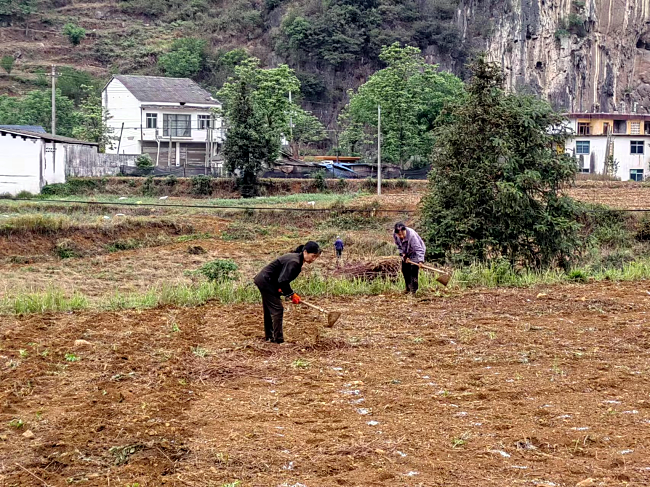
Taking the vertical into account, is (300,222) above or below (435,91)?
below

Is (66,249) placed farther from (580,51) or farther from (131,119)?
(580,51)

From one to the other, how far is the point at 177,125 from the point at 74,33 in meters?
31.6

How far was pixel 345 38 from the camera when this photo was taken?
7912 cm

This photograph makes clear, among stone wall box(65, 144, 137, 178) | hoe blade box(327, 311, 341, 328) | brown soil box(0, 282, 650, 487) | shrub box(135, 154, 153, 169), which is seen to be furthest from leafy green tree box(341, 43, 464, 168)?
hoe blade box(327, 311, 341, 328)

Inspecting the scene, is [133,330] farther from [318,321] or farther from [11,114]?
[11,114]

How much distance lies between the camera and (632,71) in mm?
75500

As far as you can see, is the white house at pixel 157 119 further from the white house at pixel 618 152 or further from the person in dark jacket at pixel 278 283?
the person in dark jacket at pixel 278 283

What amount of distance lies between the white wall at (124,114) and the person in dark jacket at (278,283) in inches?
1873

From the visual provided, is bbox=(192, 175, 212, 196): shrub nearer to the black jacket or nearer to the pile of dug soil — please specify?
the pile of dug soil

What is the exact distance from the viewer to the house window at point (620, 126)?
59.5 m

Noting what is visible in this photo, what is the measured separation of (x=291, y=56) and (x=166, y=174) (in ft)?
127

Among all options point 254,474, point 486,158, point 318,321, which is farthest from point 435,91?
point 254,474

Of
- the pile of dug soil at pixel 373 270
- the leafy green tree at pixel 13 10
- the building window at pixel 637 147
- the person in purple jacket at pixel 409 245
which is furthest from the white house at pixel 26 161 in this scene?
the leafy green tree at pixel 13 10

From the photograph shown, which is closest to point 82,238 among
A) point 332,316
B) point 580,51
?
point 332,316
